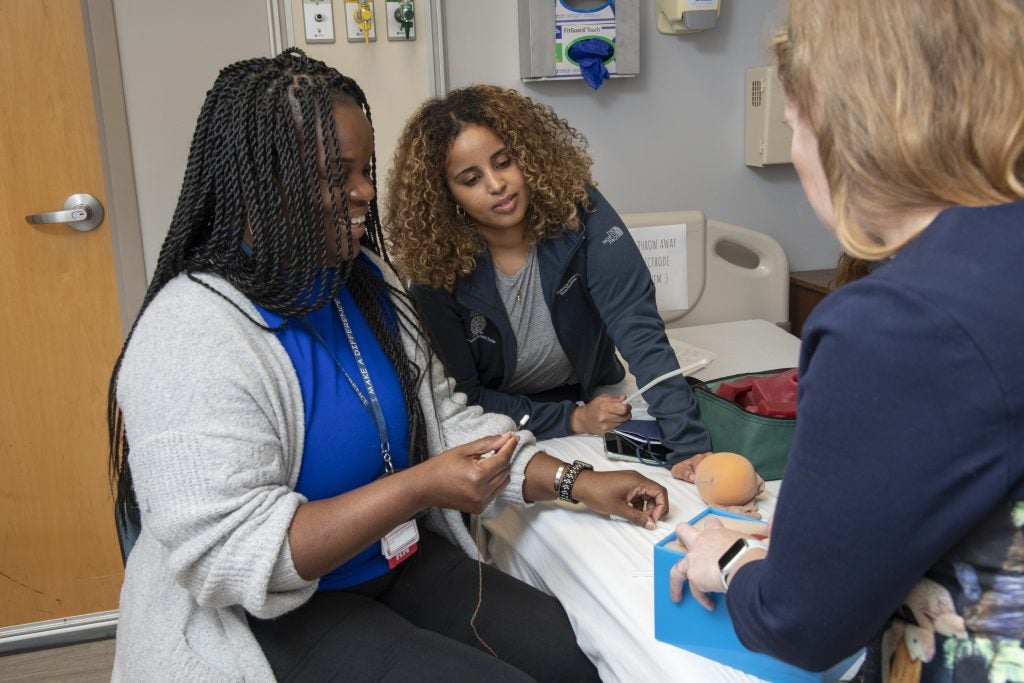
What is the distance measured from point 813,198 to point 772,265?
6.87ft

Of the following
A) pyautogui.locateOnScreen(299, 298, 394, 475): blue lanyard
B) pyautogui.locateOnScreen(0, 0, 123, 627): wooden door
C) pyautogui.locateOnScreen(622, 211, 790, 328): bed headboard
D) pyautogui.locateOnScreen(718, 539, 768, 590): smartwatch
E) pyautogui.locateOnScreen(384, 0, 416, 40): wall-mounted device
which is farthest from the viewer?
pyautogui.locateOnScreen(622, 211, 790, 328): bed headboard

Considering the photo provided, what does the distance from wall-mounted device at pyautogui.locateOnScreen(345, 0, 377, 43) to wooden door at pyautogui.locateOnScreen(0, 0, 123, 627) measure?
696 mm

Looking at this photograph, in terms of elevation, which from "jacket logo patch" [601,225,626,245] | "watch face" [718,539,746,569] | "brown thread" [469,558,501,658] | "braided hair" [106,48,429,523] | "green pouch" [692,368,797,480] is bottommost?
"brown thread" [469,558,501,658]

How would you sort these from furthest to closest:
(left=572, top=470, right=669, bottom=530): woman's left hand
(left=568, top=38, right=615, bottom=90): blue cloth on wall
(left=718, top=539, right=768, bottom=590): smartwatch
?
(left=568, top=38, right=615, bottom=90): blue cloth on wall < (left=572, top=470, right=669, bottom=530): woman's left hand < (left=718, top=539, right=768, bottom=590): smartwatch

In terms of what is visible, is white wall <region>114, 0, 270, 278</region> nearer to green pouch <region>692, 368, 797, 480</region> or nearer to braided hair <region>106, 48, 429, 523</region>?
braided hair <region>106, 48, 429, 523</region>

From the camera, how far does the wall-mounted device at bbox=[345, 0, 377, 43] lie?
8.18 feet

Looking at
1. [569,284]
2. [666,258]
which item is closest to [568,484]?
[569,284]

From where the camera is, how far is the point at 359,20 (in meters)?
2.50

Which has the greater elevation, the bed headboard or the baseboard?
the bed headboard

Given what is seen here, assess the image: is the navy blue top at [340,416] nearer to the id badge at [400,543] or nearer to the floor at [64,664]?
the id badge at [400,543]

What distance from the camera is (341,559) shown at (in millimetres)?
1209

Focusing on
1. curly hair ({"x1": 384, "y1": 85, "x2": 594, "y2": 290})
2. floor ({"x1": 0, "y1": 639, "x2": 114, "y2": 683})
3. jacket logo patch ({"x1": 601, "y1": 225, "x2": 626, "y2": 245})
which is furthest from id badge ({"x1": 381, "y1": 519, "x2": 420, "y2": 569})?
floor ({"x1": 0, "y1": 639, "x2": 114, "y2": 683})

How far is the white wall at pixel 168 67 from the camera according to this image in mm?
2424

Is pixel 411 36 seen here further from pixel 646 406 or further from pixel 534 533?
pixel 534 533
